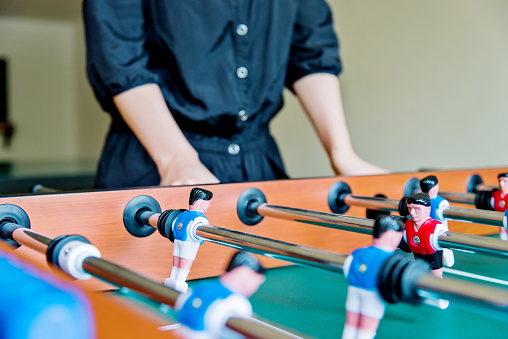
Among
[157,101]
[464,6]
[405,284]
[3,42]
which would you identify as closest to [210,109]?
[157,101]

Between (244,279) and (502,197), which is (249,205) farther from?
(244,279)

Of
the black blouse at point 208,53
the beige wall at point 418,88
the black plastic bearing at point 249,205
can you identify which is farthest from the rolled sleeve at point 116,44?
the beige wall at point 418,88

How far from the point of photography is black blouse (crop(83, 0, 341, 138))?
50.1 inches

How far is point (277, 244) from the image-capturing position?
22.7 inches

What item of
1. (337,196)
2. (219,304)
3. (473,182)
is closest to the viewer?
(219,304)

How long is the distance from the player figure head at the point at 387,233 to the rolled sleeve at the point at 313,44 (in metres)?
1.17

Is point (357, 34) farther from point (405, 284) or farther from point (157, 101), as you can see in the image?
point (405, 284)

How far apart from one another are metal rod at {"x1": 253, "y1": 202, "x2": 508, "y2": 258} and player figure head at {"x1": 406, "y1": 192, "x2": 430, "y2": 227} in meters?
0.03

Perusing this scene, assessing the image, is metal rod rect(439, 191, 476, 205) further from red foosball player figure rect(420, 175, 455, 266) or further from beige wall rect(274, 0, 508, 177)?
beige wall rect(274, 0, 508, 177)

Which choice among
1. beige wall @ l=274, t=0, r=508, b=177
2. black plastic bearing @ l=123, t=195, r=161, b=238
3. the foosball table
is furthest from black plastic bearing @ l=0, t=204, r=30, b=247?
beige wall @ l=274, t=0, r=508, b=177

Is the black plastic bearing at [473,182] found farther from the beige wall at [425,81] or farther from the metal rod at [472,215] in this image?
the beige wall at [425,81]

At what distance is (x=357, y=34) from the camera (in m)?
3.49

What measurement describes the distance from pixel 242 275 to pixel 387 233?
0.14 meters

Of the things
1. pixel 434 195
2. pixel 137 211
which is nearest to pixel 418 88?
pixel 434 195
